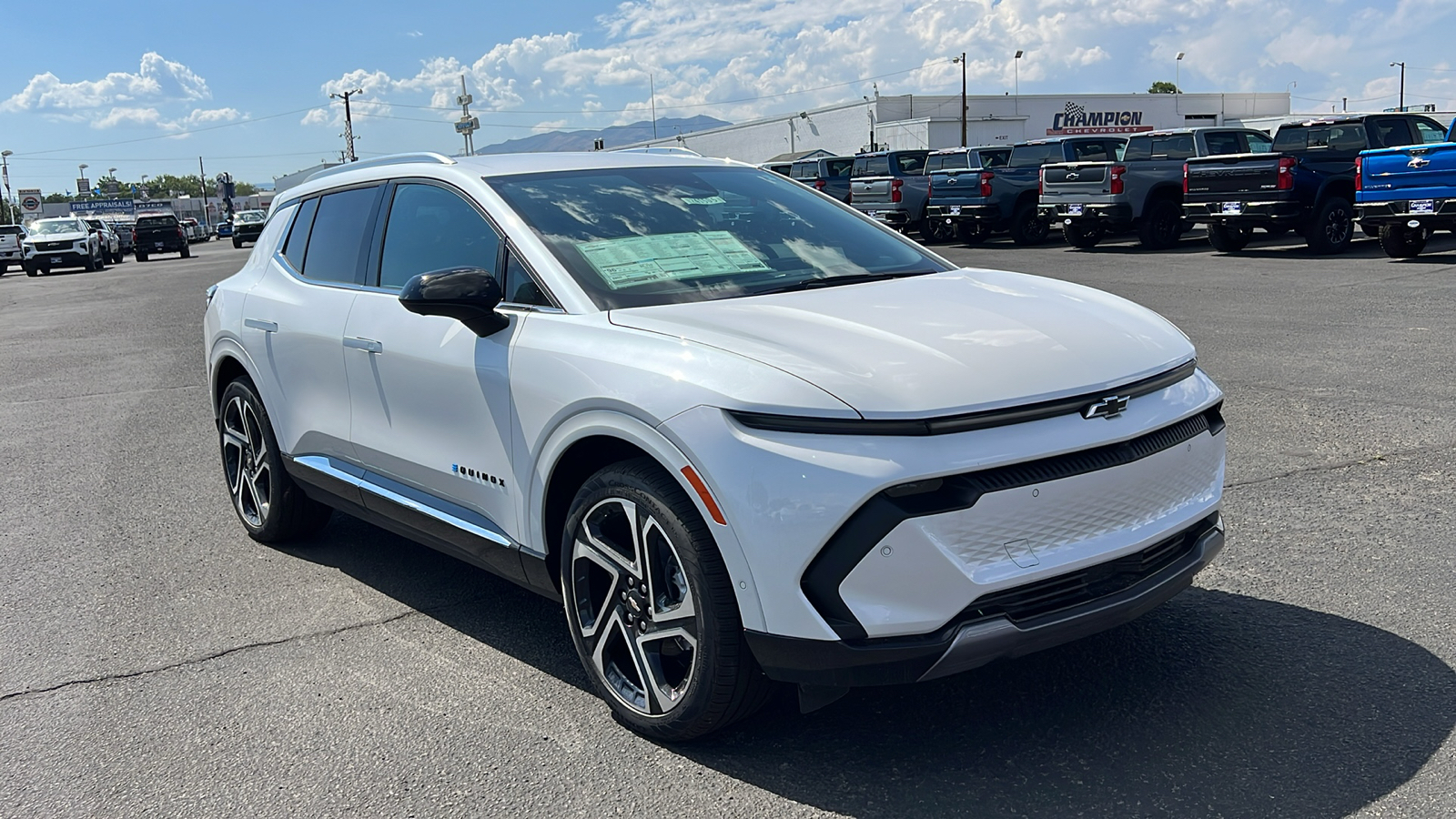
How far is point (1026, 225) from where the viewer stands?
83.8ft

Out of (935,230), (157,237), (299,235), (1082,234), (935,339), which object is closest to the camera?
(935,339)

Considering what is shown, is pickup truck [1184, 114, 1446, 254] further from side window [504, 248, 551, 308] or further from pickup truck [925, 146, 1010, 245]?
side window [504, 248, 551, 308]

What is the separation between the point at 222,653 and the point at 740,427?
2.44 meters

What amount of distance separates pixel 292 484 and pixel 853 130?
69.2 metres

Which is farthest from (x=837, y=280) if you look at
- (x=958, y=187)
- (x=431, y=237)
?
(x=958, y=187)

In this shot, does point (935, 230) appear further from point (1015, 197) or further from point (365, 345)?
point (365, 345)

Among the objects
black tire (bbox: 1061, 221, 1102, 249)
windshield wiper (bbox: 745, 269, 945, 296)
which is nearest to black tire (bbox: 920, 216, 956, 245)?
black tire (bbox: 1061, 221, 1102, 249)

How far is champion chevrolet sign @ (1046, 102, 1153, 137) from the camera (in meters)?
74.1

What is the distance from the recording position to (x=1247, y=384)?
819 centimetres

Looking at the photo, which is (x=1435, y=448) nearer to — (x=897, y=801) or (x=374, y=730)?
(x=897, y=801)

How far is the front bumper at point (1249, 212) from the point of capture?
18.2m

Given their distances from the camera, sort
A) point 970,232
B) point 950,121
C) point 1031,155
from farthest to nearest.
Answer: point 950,121, point 970,232, point 1031,155

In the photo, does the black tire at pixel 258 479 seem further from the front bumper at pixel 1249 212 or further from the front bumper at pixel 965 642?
the front bumper at pixel 1249 212

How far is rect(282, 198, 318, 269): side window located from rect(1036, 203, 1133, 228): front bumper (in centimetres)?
1831
